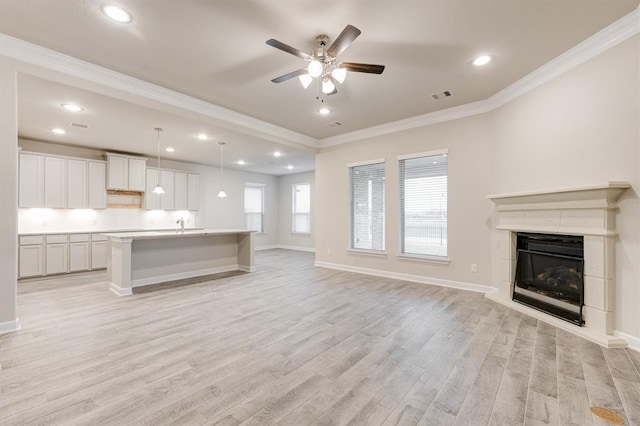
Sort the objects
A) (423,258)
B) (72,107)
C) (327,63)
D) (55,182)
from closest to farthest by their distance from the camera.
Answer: (327,63) → (72,107) → (423,258) → (55,182)

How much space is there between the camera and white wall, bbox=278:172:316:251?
10234 mm

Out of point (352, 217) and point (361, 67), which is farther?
point (352, 217)

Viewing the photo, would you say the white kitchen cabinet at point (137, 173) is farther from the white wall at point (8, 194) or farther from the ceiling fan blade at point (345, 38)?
the ceiling fan blade at point (345, 38)

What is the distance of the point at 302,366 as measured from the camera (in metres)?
2.38

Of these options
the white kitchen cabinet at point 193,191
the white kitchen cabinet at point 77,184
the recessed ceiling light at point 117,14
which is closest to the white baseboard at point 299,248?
the white kitchen cabinet at point 193,191

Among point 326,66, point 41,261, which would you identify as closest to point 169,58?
point 326,66

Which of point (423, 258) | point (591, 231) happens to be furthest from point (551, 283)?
point (423, 258)

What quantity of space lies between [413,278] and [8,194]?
227 inches

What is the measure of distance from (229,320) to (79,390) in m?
1.50

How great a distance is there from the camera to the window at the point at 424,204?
516 centimetres

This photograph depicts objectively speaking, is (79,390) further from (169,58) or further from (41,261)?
(41,261)

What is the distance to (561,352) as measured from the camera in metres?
2.62

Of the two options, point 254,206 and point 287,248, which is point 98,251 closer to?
point 254,206

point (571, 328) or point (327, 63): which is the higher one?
point (327, 63)
